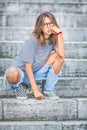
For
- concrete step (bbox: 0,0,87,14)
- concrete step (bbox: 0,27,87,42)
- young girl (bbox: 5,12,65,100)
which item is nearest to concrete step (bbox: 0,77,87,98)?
young girl (bbox: 5,12,65,100)

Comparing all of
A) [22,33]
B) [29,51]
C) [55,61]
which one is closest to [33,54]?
[29,51]

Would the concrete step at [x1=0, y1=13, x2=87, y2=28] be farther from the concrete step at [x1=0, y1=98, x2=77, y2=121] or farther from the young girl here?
the concrete step at [x1=0, y1=98, x2=77, y2=121]

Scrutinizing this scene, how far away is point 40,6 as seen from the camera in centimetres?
865

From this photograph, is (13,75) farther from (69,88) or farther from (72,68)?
(72,68)

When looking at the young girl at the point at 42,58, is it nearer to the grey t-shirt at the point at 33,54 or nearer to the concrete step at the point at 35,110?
the grey t-shirt at the point at 33,54

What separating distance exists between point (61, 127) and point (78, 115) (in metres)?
0.35

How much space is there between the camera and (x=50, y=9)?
848 centimetres

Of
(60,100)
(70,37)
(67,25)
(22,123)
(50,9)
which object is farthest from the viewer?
(50,9)

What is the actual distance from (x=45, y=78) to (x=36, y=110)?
425mm

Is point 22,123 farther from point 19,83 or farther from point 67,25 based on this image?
point 67,25

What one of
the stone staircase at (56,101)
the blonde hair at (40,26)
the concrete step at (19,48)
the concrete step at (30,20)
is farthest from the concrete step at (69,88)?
the concrete step at (30,20)

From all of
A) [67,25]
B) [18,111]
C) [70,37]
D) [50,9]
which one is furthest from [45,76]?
[50,9]

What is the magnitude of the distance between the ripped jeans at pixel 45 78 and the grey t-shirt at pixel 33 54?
6 cm

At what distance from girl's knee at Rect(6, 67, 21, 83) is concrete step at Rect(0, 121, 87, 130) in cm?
48
